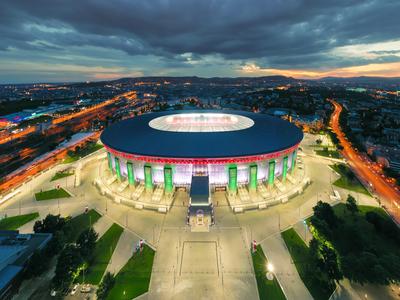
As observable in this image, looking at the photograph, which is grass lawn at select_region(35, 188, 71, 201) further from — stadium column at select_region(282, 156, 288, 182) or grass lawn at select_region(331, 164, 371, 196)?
grass lawn at select_region(331, 164, 371, 196)

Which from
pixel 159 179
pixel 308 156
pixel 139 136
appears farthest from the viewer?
pixel 308 156

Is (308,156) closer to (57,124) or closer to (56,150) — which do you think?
(56,150)

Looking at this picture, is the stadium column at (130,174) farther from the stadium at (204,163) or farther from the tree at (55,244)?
the tree at (55,244)

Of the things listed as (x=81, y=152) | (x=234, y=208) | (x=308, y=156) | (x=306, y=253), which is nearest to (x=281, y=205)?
(x=234, y=208)

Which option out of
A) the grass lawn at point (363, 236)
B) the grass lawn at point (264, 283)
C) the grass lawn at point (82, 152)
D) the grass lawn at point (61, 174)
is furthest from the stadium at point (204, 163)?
the grass lawn at point (82, 152)

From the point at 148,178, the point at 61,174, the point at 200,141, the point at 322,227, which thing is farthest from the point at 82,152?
the point at 322,227

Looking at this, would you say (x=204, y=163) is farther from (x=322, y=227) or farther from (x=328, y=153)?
(x=328, y=153)
